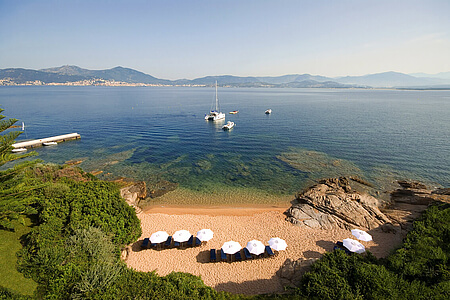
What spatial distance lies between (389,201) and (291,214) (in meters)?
13.2

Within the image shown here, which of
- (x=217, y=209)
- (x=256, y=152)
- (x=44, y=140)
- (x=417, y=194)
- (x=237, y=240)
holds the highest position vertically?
(x=44, y=140)

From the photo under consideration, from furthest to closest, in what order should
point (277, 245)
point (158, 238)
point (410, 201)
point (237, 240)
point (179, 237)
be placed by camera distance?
point (410, 201), point (237, 240), point (179, 237), point (158, 238), point (277, 245)

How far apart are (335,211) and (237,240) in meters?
11.1

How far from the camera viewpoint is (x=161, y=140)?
5300 cm

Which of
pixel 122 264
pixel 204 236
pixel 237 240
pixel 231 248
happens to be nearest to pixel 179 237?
pixel 204 236

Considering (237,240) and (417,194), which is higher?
(417,194)

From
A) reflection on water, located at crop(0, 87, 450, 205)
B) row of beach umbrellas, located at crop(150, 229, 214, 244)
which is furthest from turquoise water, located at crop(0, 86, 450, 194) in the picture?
row of beach umbrellas, located at crop(150, 229, 214, 244)

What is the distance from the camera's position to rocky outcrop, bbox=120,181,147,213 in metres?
24.9

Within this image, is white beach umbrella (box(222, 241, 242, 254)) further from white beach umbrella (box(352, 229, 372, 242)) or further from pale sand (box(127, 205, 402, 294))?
white beach umbrella (box(352, 229, 372, 242))

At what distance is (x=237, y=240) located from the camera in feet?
62.7

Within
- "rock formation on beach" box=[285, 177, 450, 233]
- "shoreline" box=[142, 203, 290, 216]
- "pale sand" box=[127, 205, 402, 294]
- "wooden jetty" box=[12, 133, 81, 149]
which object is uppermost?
"wooden jetty" box=[12, 133, 81, 149]

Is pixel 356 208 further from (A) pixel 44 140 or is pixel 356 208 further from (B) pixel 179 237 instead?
(A) pixel 44 140

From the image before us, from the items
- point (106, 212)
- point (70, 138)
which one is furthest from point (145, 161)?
point (70, 138)

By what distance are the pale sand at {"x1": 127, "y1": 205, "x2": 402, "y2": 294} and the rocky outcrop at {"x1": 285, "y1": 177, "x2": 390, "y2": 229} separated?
968 millimetres
